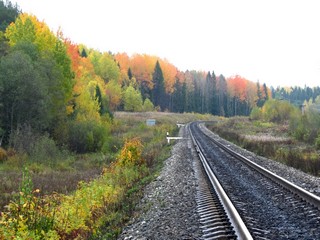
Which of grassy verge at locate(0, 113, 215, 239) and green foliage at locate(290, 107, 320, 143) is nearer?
grassy verge at locate(0, 113, 215, 239)

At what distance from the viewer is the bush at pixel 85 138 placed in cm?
3403

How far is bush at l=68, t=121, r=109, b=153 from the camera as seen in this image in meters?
34.0

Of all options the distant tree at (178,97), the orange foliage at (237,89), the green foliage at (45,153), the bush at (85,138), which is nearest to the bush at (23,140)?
the green foliage at (45,153)

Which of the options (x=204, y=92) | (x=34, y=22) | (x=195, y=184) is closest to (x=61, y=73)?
(x=34, y=22)

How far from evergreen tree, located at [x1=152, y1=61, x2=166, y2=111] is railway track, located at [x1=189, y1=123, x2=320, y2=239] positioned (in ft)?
319

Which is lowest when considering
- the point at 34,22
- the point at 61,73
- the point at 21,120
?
the point at 21,120

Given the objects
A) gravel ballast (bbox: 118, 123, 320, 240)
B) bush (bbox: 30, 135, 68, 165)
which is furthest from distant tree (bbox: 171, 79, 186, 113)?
gravel ballast (bbox: 118, 123, 320, 240)

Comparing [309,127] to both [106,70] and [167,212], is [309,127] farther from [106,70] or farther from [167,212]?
[106,70]

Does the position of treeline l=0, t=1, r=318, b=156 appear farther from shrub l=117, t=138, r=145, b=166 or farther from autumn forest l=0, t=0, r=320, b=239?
shrub l=117, t=138, r=145, b=166

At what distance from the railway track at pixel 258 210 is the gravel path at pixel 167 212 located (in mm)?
284

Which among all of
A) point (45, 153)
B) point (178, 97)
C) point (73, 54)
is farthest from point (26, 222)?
point (178, 97)

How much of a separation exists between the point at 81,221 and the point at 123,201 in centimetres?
188

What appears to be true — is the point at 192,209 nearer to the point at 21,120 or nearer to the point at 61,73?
the point at 21,120

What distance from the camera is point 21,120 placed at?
101 feet
